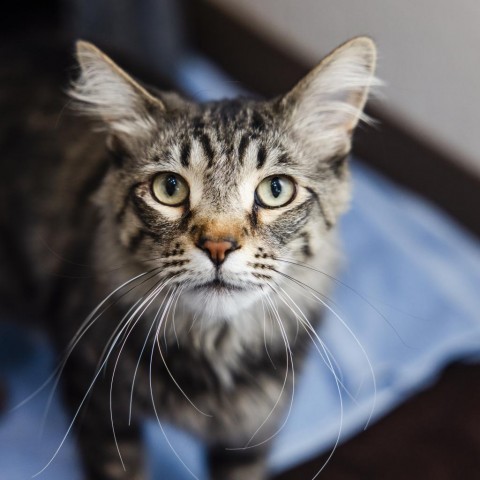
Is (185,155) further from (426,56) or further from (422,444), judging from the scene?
(426,56)

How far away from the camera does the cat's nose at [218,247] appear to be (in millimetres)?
879

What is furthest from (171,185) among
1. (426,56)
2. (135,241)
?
(426,56)

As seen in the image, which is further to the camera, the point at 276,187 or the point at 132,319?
the point at 132,319

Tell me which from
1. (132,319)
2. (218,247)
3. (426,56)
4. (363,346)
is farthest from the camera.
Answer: (426,56)

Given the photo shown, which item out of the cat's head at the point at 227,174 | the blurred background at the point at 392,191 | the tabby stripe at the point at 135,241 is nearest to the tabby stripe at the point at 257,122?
the cat's head at the point at 227,174

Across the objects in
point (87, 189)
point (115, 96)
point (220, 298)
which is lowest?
point (87, 189)

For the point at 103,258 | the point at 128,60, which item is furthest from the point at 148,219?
the point at 128,60

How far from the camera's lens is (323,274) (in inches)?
44.6

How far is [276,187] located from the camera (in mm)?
962

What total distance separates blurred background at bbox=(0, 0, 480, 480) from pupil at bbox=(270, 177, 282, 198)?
59 centimetres

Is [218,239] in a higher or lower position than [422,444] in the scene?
higher

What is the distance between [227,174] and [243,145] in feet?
0.17

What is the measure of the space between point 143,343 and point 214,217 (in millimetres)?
319

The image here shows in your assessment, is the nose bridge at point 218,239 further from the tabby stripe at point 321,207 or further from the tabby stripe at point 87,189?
→ the tabby stripe at point 87,189
